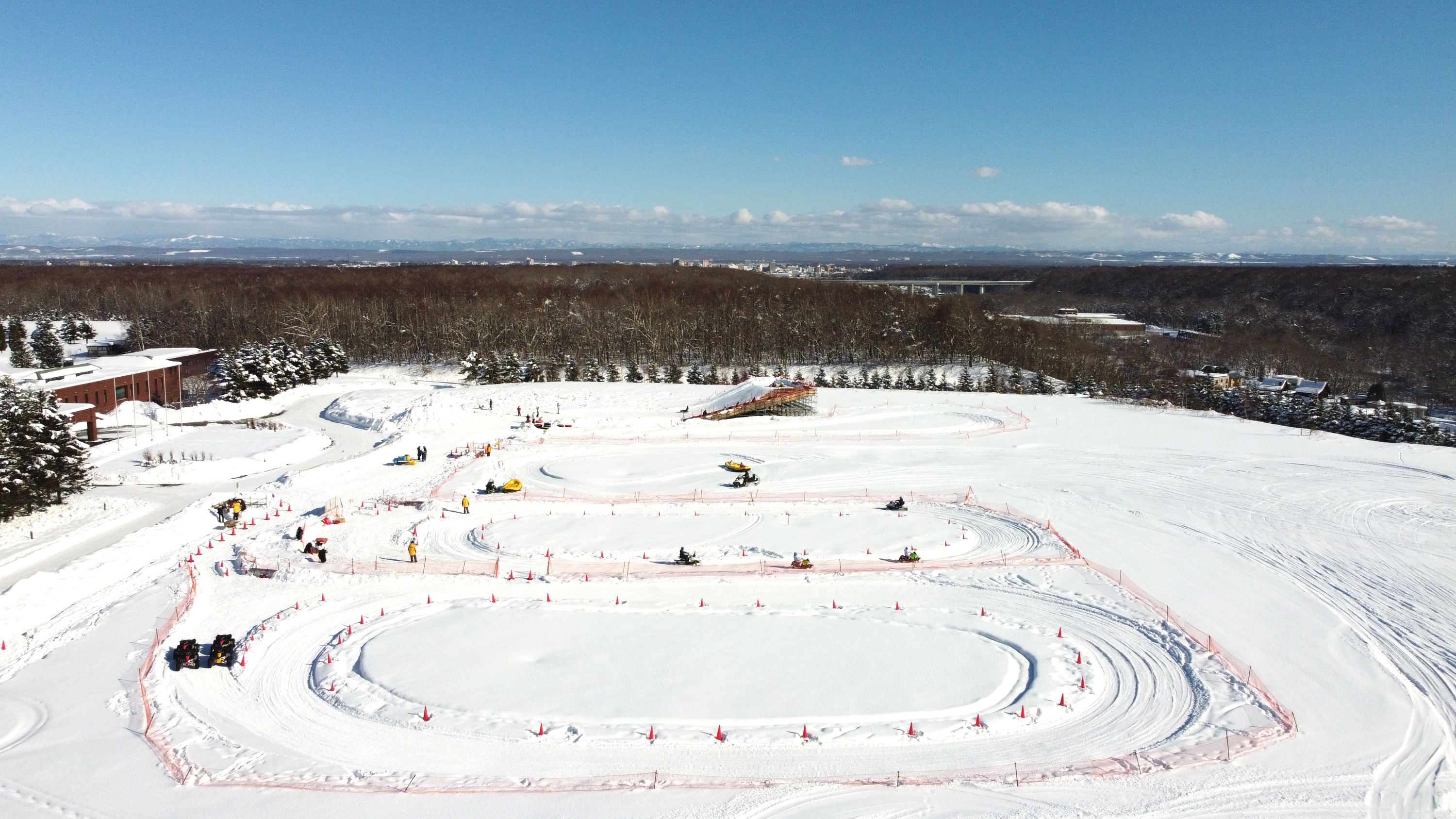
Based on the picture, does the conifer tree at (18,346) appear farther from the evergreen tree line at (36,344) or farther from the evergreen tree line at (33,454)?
the evergreen tree line at (33,454)

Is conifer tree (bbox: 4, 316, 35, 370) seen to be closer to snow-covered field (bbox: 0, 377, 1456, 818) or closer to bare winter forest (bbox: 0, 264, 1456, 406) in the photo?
bare winter forest (bbox: 0, 264, 1456, 406)

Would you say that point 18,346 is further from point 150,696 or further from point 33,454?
point 150,696

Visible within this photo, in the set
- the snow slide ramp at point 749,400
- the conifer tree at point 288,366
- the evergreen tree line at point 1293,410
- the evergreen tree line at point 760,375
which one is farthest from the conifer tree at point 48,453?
the evergreen tree line at point 1293,410

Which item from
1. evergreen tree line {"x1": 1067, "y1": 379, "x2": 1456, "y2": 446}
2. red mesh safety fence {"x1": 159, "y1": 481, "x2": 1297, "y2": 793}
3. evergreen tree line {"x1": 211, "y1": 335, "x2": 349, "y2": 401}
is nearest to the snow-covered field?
red mesh safety fence {"x1": 159, "y1": 481, "x2": 1297, "y2": 793}

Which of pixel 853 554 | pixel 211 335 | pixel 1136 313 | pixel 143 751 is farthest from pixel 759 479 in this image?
pixel 1136 313

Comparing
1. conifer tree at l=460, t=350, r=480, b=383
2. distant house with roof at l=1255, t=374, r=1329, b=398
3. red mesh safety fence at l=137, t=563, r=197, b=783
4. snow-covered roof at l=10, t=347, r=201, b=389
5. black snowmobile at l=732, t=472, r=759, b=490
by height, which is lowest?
red mesh safety fence at l=137, t=563, r=197, b=783

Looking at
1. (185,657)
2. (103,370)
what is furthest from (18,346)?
(185,657)
